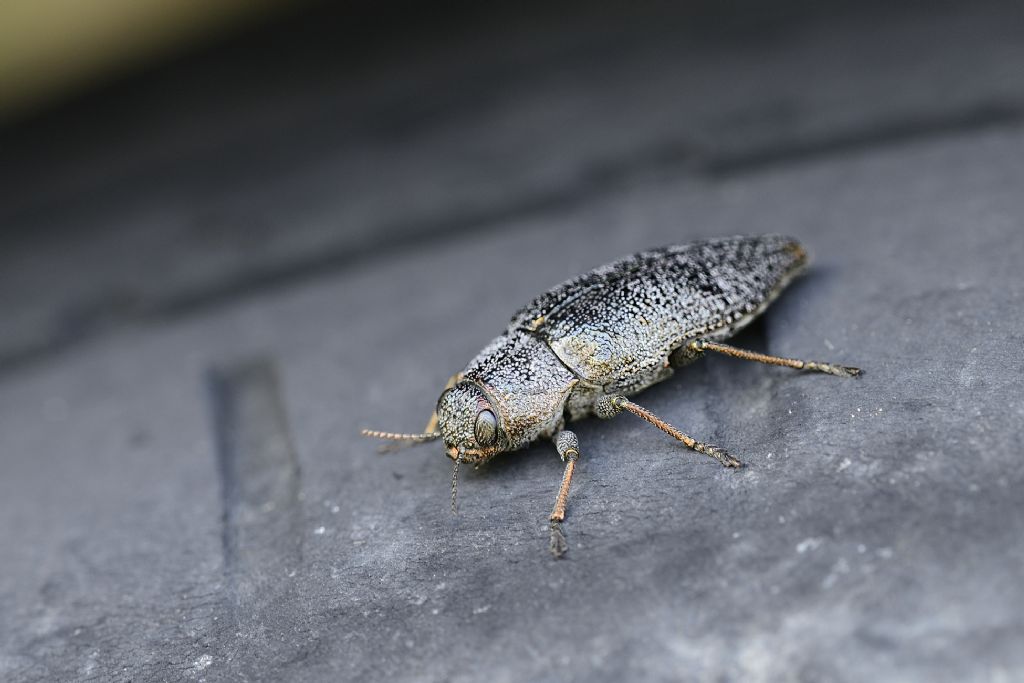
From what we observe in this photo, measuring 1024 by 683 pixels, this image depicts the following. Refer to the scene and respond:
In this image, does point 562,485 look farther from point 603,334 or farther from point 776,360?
point 776,360

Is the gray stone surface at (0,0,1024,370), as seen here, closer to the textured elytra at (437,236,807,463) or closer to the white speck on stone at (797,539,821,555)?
the textured elytra at (437,236,807,463)

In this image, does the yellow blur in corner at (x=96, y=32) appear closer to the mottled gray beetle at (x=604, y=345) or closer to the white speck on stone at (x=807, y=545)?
the mottled gray beetle at (x=604, y=345)

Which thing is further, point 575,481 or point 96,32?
point 96,32

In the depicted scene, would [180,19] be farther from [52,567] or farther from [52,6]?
[52,567]

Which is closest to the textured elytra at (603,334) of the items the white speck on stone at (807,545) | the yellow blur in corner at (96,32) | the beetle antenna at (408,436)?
the beetle antenna at (408,436)

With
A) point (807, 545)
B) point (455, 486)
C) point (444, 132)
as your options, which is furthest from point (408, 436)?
point (444, 132)

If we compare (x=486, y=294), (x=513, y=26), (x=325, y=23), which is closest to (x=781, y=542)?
(x=486, y=294)

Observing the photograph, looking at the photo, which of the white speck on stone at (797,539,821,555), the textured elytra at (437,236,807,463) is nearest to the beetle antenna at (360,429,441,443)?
the textured elytra at (437,236,807,463)
